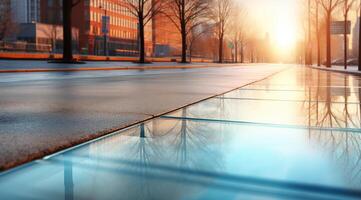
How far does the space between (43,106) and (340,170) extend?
458 cm

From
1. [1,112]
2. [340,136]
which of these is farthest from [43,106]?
[340,136]

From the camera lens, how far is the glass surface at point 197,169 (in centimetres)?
209

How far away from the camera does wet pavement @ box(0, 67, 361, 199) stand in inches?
82.5

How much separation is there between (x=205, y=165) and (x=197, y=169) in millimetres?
124

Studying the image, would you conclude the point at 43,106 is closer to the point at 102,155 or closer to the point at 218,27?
the point at 102,155

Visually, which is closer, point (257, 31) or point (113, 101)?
point (113, 101)

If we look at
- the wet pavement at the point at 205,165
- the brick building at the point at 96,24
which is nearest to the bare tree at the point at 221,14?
the brick building at the point at 96,24

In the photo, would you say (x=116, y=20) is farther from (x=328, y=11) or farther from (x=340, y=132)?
(x=340, y=132)

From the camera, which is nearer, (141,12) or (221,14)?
(141,12)

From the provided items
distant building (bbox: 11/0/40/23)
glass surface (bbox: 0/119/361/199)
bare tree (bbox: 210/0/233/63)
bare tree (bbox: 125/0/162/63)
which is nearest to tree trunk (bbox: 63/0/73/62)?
bare tree (bbox: 125/0/162/63)

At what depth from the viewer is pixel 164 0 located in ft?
128

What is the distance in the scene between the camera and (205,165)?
262 centimetres

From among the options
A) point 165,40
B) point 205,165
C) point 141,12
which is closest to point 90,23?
point 165,40

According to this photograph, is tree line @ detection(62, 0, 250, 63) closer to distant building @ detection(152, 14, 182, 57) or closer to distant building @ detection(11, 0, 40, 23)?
distant building @ detection(152, 14, 182, 57)
